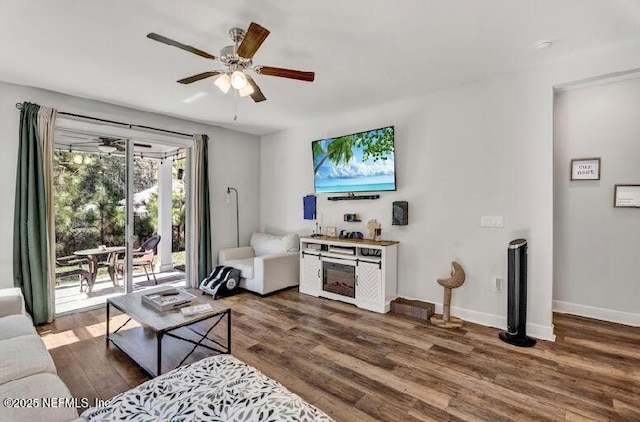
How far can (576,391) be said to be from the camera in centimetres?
218

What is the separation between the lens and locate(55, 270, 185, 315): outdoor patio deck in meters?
3.77

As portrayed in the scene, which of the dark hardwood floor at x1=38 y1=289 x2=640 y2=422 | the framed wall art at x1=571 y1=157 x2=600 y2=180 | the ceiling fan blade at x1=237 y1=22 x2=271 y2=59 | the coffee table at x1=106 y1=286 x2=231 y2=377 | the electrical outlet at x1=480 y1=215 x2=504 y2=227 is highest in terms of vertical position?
the ceiling fan blade at x1=237 y1=22 x2=271 y2=59

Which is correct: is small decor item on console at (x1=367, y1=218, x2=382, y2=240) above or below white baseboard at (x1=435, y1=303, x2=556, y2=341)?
above

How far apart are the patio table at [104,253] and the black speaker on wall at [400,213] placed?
369cm

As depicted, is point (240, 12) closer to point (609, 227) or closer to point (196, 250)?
point (196, 250)

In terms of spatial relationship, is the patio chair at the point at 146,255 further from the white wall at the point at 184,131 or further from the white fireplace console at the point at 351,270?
the white fireplace console at the point at 351,270

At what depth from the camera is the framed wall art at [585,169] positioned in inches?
139

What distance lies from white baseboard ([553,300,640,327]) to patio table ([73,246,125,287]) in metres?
5.68

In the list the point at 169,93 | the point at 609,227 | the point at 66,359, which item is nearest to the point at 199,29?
the point at 169,93

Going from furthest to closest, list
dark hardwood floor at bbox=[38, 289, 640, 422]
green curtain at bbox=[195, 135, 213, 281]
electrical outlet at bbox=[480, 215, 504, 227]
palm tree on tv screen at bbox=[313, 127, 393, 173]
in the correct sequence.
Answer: green curtain at bbox=[195, 135, 213, 281] < palm tree on tv screen at bbox=[313, 127, 393, 173] < electrical outlet at bbox=[480, 215, 504, 227] < dark hardwood floor at bbox=[38, 289, 640, 422]

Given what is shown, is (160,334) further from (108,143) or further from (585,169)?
(585,169)

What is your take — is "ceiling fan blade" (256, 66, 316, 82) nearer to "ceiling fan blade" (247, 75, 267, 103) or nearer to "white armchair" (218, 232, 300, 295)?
"ceiling fan blade" (247, 75, 267, 103)

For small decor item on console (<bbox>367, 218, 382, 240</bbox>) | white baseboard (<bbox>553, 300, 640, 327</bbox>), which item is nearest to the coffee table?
small decor item on console (<bbox>367, 218, 382, 240</bbox>)

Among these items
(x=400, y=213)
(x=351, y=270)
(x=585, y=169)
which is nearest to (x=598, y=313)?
(x=585, y=169)
